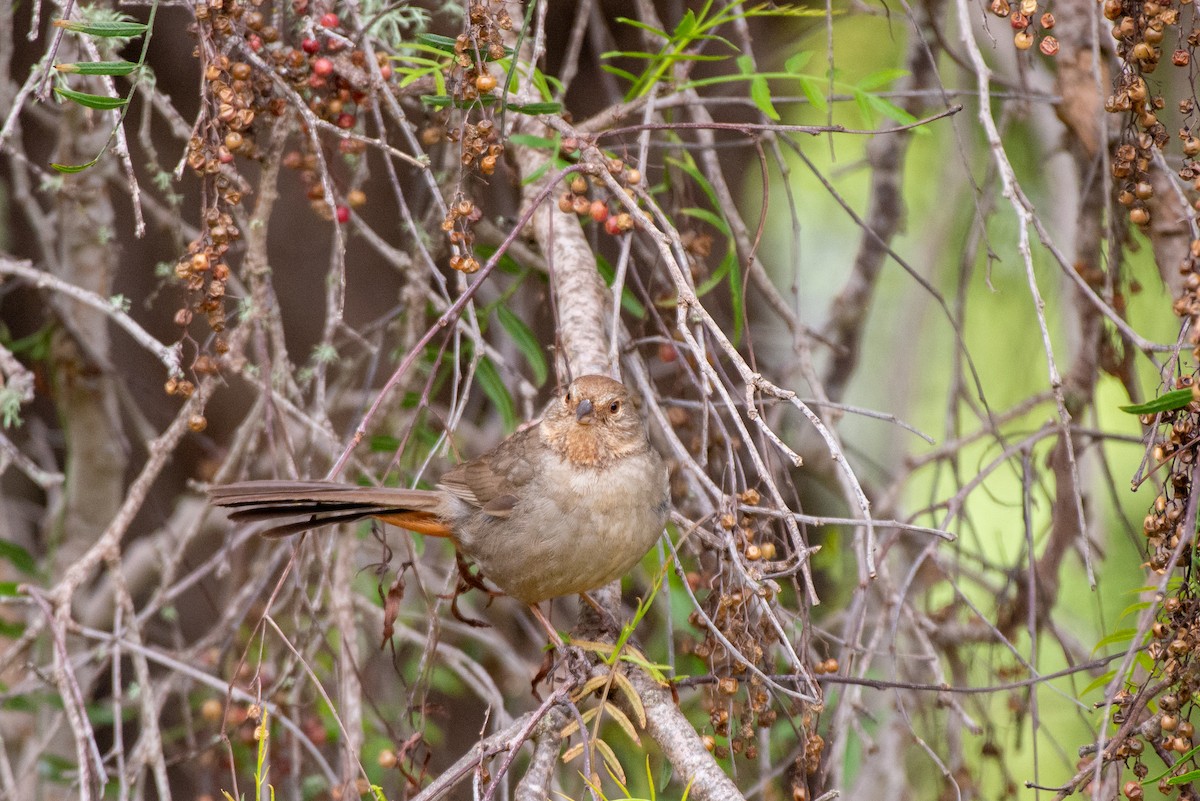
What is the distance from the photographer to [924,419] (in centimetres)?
743

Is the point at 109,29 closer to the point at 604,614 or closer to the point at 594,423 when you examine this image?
the point at 594,423

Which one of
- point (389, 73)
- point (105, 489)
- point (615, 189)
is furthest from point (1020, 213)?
point (105, 489)

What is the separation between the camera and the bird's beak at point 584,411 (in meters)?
3.15

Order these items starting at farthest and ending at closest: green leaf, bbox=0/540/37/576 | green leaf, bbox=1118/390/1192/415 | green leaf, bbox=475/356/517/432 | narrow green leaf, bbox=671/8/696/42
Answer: green leaf, bbox=0/540/37/576, green leaf, bbox=475/356/517/432, narrow green leaf, bbox=671/8/696/42, green leaf, bbox=1118/390/1192/415

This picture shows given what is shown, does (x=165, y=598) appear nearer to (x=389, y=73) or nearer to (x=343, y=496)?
(x=343, y=496)

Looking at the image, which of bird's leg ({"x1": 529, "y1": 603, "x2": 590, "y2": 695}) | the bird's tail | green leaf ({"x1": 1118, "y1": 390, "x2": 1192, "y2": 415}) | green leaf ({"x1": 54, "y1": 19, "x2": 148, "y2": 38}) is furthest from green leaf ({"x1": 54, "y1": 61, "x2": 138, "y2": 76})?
green leaf ({"x1": 1118, "y1": 390, "x2": 1192, "y2": 415})

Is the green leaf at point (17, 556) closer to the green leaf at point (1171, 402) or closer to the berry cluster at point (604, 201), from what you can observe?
the berry cluster at point (604, 201)

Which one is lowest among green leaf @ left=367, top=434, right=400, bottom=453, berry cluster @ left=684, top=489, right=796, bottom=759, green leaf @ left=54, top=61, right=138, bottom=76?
berry cluster @ left=684, top=489, right=796, bottom=759

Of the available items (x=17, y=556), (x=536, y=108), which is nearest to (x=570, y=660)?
(x=536, y=108)

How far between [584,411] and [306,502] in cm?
78

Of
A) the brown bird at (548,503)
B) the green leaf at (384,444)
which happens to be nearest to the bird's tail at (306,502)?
the brown bird at (548,503)

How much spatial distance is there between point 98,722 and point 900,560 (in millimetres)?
3284

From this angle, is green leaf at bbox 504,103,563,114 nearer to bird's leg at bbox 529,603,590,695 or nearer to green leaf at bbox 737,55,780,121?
green leaf at bbox 737,55,780,121

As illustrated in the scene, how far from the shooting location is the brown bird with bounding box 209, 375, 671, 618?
308 cm
